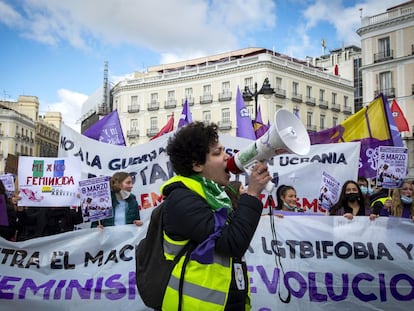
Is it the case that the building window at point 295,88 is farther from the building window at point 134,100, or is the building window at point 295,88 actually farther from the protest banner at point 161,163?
the protest banner at point 161,163

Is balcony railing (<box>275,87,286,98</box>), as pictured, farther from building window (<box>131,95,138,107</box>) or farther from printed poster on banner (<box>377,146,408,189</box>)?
printed poster on banner (<box>377,146,408,189</box>)

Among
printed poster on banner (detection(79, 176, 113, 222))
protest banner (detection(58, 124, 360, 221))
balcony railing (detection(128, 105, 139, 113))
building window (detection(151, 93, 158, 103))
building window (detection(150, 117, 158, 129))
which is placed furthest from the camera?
balcony railing (detection(128, 105, 139, 113))

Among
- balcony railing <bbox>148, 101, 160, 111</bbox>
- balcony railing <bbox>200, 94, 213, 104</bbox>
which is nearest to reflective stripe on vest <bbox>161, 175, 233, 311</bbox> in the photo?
balcony railing <bbox>200, 94, 213, 104</bbox>

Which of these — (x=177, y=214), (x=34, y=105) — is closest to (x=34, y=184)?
(x=177, y=214)

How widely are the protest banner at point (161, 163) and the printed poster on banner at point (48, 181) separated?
0.25 m

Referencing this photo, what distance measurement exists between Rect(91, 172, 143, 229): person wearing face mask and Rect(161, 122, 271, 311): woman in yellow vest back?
3.16m

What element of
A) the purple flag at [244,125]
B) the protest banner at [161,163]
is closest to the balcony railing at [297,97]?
the purple flag at [244,125]

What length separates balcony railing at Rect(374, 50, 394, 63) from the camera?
98.3 ft

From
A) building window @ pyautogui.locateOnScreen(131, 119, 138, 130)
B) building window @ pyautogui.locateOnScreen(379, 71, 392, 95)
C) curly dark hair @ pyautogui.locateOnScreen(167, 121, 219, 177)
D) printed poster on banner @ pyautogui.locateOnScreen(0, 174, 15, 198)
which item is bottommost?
printed poster on banner @ pyautogui.locateOnScreen(0, 174, 15, 198)

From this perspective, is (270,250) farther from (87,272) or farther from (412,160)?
(412,160)

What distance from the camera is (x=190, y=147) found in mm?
2162

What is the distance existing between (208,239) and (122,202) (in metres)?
3.49

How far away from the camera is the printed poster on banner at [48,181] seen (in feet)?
20.1

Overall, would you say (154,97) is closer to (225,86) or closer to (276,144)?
(225,86)
